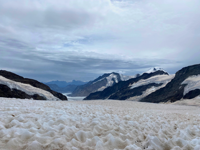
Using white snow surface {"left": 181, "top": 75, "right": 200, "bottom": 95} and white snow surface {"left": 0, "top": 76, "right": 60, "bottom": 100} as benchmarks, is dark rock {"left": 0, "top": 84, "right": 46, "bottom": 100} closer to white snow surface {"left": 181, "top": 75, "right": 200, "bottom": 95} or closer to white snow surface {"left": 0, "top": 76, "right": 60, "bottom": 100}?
white snow surface {"left": 0, "top": 76, "right": 60, "bottom": 100}

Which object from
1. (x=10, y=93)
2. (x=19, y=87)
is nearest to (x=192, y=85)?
(x=19, y=87)

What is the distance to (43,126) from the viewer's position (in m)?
5.31

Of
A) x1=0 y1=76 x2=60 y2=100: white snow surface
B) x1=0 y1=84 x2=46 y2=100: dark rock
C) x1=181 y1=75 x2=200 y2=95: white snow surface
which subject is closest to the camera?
x1=0 y1=84 x2=46 y2=100: dark rock

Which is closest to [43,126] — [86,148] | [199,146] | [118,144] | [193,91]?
[86,148]

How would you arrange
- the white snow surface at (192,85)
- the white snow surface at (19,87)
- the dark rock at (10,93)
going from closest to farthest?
the dark rock at (10,93), the white snow surface at (19,87), the white snow surface at (192,85)

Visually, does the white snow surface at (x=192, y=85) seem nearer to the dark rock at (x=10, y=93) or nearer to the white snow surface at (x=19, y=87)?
the white snow surface at (x=19, y=87)

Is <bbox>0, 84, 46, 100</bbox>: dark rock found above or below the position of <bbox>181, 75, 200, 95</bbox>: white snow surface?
below

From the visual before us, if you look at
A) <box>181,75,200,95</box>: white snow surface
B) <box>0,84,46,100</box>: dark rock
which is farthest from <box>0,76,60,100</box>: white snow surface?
<box>181,75,200,95</box>: white snow surface

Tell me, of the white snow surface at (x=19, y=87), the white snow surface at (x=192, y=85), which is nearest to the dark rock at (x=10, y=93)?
the white snow surface at (x=19, y=87)

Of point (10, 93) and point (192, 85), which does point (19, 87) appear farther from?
point (192, 85)

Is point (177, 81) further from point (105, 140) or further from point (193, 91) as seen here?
point (105, 140)

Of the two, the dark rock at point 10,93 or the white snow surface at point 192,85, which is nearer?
the dark rock at point 10,93

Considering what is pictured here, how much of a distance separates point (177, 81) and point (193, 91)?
→ 3080cm

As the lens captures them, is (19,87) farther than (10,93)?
Yes
